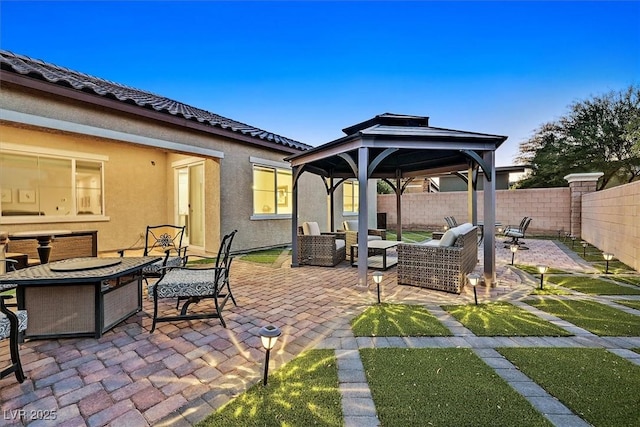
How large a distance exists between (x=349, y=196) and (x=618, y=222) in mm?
9099

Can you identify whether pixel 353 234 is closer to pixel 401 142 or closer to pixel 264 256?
pixel 264 256

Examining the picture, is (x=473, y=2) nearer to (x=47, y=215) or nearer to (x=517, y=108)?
(x=517, y=108)

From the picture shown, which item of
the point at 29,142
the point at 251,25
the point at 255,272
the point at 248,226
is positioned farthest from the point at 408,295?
the point at 29,142

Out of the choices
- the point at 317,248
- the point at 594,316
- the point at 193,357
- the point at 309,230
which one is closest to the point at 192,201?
the point at 309,230

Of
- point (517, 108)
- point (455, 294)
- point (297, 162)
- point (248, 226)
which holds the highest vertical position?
point (517, 108)

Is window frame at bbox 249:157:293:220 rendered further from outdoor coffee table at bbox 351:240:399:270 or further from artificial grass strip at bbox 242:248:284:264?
outdoor coffee table at bbox 351:240:399:270

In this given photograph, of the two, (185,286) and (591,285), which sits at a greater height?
(185,286)

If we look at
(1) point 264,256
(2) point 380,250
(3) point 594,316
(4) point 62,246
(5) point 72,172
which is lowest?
(3) point 594,316

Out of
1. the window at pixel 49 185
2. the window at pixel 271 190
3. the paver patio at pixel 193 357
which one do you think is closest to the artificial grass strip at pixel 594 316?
the paver patio at pixel 193 357

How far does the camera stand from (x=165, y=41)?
809 cm

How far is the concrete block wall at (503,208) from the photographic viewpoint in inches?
487

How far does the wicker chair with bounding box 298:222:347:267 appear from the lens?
21.9 feet

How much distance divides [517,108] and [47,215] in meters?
17.2

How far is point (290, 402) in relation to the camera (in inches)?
76.6
